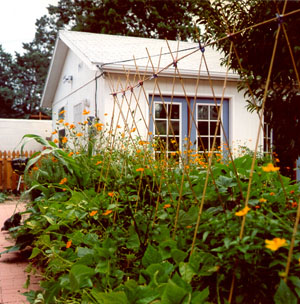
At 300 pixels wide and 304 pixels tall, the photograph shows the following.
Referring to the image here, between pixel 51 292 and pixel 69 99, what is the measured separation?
363 inches

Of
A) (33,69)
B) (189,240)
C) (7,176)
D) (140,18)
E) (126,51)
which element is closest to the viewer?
(189,240)

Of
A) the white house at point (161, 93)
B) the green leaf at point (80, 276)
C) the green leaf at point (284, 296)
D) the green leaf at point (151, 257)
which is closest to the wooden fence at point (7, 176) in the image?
the white house at point (161, 93)

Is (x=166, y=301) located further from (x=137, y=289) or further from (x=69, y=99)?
(x=69, y=99)

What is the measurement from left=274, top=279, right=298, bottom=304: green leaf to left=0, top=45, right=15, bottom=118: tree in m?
32.2

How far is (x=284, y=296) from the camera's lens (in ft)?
5.36

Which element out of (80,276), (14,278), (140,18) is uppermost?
(140,18)

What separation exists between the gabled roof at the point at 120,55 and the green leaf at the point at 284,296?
5.01 m

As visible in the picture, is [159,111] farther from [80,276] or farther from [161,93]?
[80,276]

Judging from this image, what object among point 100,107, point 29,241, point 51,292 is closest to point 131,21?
point 100,107

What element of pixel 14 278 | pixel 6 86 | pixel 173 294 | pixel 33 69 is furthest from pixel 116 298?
pixel 33 69

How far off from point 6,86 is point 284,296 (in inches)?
1377

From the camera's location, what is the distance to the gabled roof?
791cm

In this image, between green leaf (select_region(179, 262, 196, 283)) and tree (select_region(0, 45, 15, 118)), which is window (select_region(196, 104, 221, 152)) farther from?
tree (select_region(0, 45, 15, 118))

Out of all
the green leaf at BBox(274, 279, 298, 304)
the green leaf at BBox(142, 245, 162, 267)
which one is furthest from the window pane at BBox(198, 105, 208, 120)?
the green leaf at BBox(274, 279, 298, 304)
